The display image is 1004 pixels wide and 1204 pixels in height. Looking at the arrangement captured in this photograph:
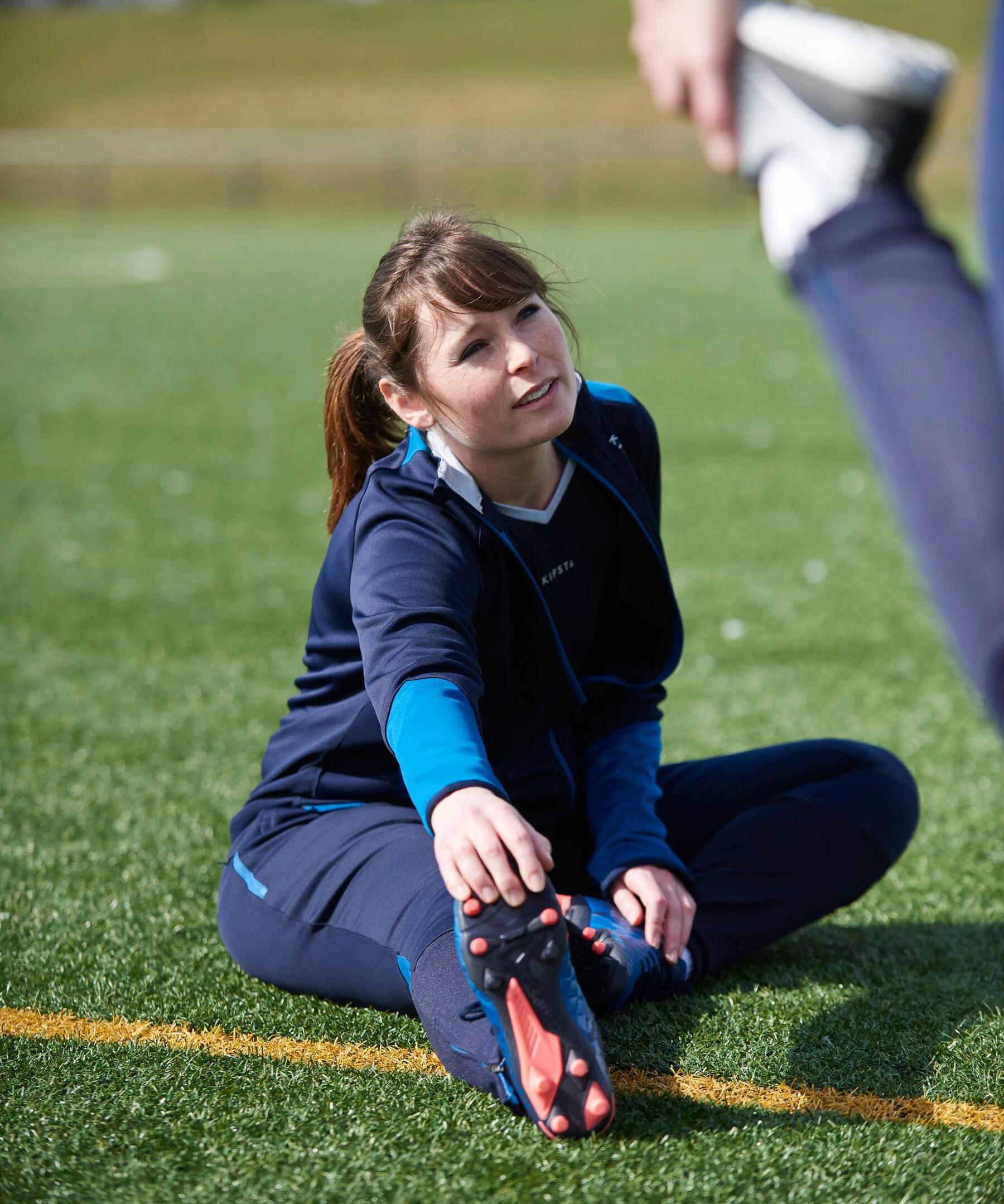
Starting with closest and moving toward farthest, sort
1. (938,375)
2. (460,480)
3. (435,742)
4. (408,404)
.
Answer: (938,375) → (435,742) → (460,480) → (408,404)

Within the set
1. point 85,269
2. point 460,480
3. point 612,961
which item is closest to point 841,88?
point 460,480

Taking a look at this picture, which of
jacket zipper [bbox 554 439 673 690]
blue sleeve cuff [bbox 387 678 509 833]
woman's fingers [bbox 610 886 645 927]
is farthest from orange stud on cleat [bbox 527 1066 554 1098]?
jacket zipper [bbox 554 439 673 690]

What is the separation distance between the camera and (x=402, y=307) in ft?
7.07

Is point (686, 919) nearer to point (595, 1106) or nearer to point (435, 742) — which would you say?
point (595, 1106)

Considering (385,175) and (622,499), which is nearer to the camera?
(622,499)

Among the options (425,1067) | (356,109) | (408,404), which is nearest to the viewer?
(425,1067)

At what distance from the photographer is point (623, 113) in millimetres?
41750

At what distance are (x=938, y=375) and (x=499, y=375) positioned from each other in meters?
1.01

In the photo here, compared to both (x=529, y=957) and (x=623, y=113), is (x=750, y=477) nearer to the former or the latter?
(x=529, y=957)

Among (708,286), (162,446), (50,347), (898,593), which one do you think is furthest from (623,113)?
(898,593)

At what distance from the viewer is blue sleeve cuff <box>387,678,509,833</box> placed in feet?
5.72

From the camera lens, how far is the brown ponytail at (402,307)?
6.93 feet

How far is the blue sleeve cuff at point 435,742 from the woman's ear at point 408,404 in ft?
1.63

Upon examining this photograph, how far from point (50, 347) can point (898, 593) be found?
28.6 feet
